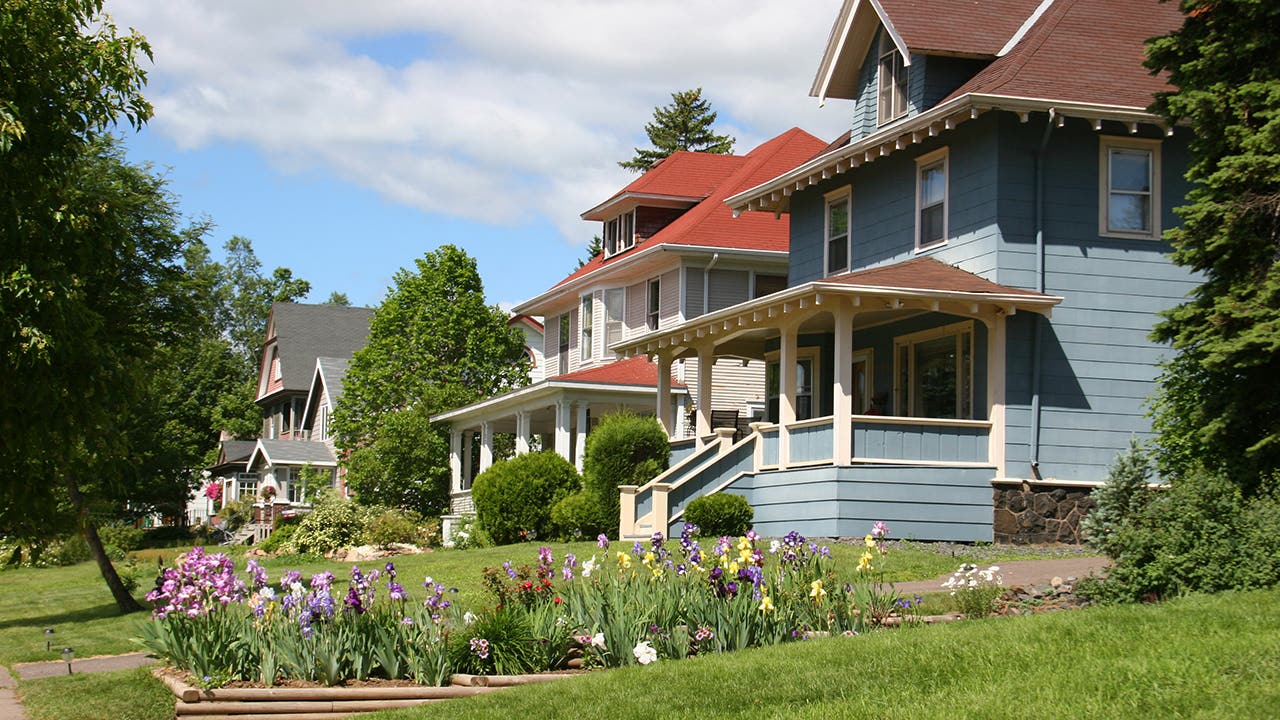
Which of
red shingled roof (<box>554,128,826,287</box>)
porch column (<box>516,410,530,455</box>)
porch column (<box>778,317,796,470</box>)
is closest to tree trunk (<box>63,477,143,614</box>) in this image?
porch column (<box>778,317,796,470</box>)

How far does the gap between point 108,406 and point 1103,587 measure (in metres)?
11.3

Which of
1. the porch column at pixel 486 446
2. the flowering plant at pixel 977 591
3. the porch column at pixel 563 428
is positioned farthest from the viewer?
the porch column at pixel 486 446

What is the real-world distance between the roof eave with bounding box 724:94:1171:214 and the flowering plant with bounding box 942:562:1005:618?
9.98 metres

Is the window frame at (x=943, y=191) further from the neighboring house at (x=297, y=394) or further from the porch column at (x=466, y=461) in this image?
the neighboring house at (x=297, y=394)

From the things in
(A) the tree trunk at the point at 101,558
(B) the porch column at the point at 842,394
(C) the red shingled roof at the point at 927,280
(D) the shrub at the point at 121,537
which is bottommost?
(D) the shrub at the point at 121,537

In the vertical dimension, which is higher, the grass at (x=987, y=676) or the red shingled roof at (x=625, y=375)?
the red shingled roof at (x=625, y=375)

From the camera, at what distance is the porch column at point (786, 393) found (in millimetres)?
22094

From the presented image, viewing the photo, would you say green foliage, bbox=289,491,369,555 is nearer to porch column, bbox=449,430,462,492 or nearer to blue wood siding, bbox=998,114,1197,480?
porch column, bbox=449,430,462,492

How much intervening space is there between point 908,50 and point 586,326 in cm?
1633

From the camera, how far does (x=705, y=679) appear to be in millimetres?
9117

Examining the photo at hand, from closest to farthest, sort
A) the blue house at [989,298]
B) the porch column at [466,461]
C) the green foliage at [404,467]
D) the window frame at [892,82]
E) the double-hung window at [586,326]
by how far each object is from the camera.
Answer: the blue house at [989,298]
the window frame at [892,82]
the double-hung window at [586,326]
the porch column at [466,461]
the green foliage at [404,467]

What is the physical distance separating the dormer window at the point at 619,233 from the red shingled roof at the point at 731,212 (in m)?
0.34

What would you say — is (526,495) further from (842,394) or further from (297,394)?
(297,394)

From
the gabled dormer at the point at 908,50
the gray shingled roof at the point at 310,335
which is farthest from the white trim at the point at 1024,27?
the gray shingled roof at the point at 310,335
